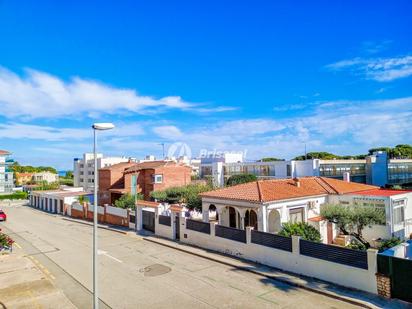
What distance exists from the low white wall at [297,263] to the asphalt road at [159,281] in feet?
4.23

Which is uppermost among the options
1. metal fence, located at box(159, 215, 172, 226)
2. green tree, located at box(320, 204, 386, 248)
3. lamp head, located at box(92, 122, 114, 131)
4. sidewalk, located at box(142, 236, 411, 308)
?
lamp head, located at box(92, 122, 114, 131)

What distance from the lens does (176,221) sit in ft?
71.8

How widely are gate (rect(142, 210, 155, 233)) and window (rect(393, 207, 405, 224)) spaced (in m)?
16.4

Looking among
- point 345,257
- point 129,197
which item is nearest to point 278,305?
point 345,257

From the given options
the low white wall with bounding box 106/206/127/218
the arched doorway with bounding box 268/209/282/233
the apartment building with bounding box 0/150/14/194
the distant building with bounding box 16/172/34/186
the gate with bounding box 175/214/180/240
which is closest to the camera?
the arched doorway with bounding box 268/209/282/233

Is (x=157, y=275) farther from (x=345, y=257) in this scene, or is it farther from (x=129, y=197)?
(x=129, y=197)

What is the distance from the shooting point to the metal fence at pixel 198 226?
18938 mm

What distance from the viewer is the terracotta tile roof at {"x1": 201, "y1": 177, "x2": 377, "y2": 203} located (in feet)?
67.3

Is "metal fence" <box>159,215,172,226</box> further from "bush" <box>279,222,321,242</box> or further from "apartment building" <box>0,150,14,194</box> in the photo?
"apartment building" <box>0,150,14,194</box>

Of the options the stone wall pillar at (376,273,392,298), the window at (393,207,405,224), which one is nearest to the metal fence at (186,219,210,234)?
the stone wall pillar at (376,273,392,298)

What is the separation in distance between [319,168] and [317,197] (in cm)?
3285

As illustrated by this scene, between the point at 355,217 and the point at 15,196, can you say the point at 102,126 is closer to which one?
the point at 355,217

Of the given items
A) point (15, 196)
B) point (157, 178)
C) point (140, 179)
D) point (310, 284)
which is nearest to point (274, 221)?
point (310, 284)

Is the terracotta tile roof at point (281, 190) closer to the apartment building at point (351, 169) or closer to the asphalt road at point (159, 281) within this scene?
the asphalt road at point (159, 281)
